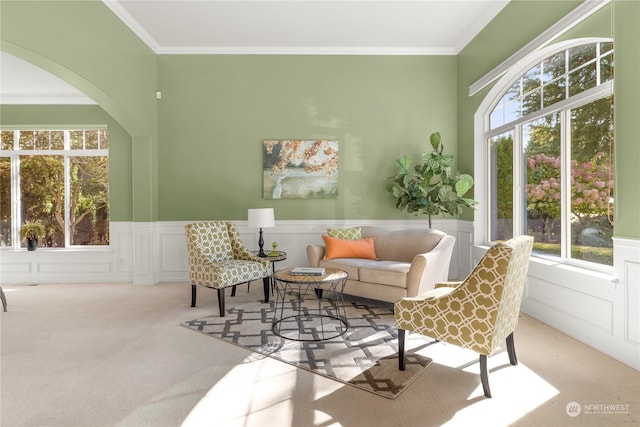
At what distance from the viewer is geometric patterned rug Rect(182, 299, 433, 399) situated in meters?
2.50

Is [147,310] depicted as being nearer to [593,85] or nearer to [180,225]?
[180,225]

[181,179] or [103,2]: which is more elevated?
[103,2]

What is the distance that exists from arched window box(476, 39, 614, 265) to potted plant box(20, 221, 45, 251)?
7.18 m

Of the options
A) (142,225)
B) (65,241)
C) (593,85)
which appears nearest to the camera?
(593,85)

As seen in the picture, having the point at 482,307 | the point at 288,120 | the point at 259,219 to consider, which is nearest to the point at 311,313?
the point at 259,219

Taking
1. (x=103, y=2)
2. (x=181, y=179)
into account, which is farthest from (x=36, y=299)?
(x=103, y=2)

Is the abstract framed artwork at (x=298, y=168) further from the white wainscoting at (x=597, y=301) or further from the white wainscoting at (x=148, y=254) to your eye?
the white wainscoting at (x=597, y=301)

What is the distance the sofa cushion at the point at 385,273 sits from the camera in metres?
3.87

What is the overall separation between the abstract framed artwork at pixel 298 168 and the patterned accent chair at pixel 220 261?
1098 mm

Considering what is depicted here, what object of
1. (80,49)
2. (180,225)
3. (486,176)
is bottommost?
(180,225)

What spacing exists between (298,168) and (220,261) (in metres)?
1.92

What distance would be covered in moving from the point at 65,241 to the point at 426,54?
6696mm

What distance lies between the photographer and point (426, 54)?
5.57m

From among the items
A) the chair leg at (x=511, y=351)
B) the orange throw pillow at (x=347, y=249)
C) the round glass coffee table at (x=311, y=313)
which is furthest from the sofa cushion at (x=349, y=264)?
the chair leg at (x=511, y=351)
